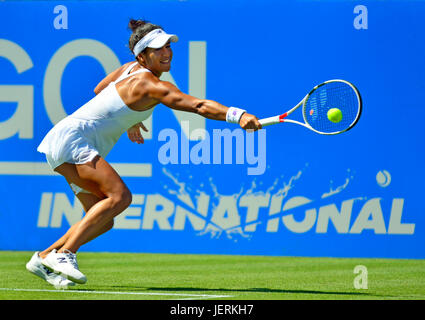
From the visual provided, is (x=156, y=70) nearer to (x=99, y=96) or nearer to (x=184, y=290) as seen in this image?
(x=99, y=96)

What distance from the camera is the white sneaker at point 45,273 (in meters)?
5.34

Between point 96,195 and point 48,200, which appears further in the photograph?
point 48,200

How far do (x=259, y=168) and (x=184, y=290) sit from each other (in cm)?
285

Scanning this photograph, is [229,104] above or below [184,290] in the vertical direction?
above

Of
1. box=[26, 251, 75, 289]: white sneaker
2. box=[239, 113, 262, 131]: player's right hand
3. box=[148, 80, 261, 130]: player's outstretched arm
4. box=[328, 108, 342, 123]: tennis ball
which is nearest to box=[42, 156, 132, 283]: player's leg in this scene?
box=[26, 251, 75, 289]: white sneaker

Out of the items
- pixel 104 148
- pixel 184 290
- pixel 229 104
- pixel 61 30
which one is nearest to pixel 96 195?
pixel 104 148

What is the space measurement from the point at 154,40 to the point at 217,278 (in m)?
1.93

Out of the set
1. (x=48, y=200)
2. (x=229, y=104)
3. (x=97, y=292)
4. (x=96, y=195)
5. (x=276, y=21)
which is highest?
(x=276, y=21)

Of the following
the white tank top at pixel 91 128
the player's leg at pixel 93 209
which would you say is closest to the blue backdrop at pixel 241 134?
the white tank top at pixel 91 128

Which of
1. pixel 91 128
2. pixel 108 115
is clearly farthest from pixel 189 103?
pixel 91 128

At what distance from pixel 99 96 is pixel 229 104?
282 centimetres

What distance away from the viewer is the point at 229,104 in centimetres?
808

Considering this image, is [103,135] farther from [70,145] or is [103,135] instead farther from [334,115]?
[334,115]

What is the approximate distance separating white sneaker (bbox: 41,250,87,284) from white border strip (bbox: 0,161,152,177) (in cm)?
310
